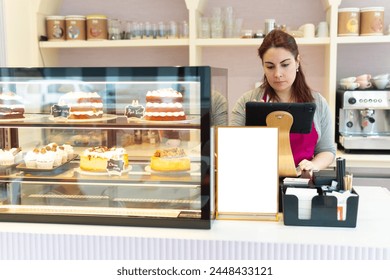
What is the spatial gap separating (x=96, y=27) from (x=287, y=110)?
2.30m

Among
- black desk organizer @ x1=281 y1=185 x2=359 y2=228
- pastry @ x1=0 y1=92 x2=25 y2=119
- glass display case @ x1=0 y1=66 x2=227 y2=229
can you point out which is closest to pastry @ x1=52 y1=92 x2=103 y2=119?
glass display case @ x1=0 y1=66 x2=227 y2=229

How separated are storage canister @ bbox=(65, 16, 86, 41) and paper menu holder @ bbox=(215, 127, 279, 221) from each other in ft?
8.02

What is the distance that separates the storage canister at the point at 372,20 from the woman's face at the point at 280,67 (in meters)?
1.27

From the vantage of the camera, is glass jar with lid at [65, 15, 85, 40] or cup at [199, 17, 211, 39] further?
glass jar with lid at [65, 15, 85, 40]

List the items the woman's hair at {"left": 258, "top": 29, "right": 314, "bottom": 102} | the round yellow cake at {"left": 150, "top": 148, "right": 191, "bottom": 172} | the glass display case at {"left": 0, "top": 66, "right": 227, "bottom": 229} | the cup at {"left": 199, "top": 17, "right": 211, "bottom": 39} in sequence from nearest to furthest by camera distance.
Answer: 1. the glass display case at {"left": 0, "top": 66, "right": 227, "bottom": 229}
2. the round yellow cake at {"left": 150, "top": 148, "right": 191, "bottom": 172}
3. the woman's hair at {"left": 258, "top": 29, "right": 314, "bottom": 102}
4. the cup at {"left": 199, "top": 17, "right": 211, "bottom": 39}

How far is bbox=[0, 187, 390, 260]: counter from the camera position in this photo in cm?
151

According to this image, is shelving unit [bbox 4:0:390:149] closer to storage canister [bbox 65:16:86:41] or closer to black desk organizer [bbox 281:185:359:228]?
storage canister [bbox 65:16:86:41]

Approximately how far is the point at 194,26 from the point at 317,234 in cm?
230

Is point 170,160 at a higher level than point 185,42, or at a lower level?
lower

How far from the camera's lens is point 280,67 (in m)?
2.34

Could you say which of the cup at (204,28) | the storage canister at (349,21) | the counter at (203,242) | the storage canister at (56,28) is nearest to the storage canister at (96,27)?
the storage canister at (56,28)

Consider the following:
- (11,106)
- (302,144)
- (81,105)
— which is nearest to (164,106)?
(81,105)

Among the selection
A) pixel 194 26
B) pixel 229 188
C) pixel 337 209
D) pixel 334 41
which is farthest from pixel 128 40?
pixel 337 209

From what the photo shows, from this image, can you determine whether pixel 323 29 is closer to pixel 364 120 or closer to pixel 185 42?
pixel 364 120
